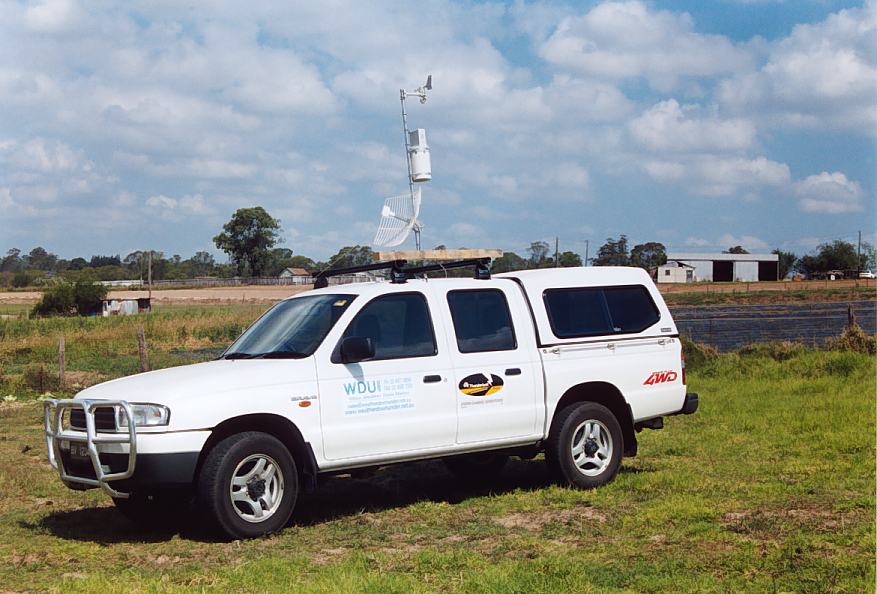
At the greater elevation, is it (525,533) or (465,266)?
(465,266)

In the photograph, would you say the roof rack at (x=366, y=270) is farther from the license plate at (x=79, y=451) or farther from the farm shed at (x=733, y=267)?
the farm shed at (x=733, y=267)

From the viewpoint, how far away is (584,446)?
9.70m

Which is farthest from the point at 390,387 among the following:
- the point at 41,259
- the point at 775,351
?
the point at 41,259

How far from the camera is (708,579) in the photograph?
6180mm

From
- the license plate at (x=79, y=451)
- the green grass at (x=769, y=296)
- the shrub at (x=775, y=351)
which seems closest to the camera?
the license plate at (x=79, y=451)

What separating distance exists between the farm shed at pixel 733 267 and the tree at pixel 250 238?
45.4 metres

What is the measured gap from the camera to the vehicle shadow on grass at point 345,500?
327 inches

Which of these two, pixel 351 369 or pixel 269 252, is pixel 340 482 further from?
pixel 269 252

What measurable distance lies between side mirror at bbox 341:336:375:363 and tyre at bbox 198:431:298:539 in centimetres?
88

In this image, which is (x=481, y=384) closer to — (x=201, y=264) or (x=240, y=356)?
(x=240, y=356)

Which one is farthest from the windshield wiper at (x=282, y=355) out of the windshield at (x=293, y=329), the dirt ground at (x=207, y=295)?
the dirt ground at (x=207, y=295)

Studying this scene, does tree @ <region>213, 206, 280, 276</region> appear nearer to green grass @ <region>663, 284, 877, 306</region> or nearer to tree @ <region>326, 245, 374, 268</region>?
green grass @ <region>663, 284, 877, 306</region>

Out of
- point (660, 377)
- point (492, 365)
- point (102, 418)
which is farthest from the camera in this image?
point (660, 377)

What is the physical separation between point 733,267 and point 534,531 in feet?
345
